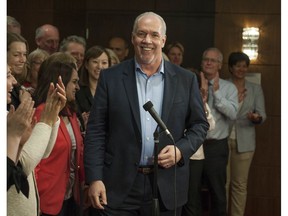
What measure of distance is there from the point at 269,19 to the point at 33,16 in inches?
99.6

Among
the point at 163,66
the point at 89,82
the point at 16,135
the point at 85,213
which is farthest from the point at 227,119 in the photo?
the point at 16,135

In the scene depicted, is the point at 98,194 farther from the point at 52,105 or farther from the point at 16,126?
the point at 16,126

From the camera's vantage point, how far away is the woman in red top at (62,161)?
171 inches

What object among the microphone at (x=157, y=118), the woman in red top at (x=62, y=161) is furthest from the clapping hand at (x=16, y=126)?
the woman in red top at (x=62, y=161)

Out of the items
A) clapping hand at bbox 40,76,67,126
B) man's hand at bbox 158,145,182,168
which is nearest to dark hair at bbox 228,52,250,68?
man's hand at bbox 158,145,182,168

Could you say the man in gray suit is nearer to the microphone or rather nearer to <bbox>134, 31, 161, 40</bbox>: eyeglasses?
<bbox>134, 31, 161, 40</bbox>: eyeglasses

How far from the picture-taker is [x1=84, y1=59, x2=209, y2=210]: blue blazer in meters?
3.88

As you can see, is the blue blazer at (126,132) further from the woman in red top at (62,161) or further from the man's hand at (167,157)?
the woman in red top at (62,161)

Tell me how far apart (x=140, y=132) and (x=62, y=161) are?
2.35 feet

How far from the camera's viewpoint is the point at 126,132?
3900 mm

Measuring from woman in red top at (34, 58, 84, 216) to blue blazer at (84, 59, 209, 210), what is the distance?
48 cm

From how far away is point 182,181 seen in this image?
3992 millimetres
